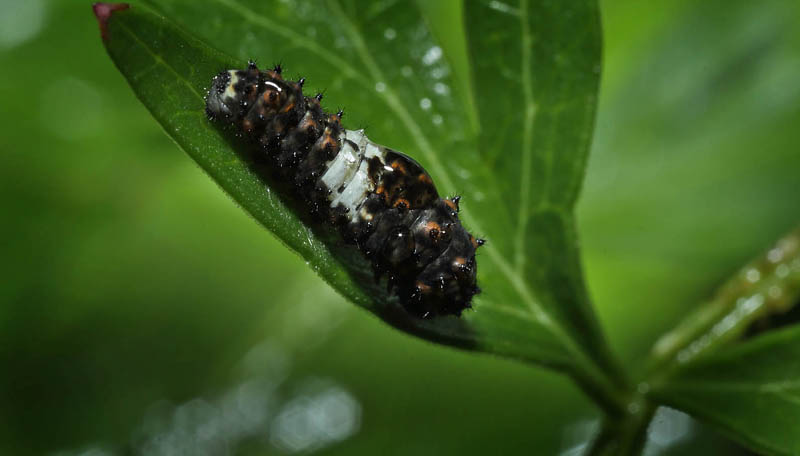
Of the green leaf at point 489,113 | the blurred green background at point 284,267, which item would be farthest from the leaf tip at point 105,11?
the blurred green background at point 284,267

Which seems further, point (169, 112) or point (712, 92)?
point (712, 92)

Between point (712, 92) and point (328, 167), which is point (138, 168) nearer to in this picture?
point (328, 167)

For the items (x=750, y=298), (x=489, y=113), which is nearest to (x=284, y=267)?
(x=489, y=113)

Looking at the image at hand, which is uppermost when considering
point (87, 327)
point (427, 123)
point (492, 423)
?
point (427, 123)

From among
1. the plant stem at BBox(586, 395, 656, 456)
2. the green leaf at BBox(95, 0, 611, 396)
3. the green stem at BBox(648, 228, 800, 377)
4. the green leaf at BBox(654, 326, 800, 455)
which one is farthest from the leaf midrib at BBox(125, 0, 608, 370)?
the green stem at BBox(648, 228, 800, 377)

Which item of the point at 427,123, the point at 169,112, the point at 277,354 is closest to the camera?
the point at 169,112

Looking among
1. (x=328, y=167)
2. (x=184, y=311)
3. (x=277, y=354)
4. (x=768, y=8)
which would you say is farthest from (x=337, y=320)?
(x=768, y=8)

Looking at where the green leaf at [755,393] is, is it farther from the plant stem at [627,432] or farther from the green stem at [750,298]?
the green stem at [750,298]

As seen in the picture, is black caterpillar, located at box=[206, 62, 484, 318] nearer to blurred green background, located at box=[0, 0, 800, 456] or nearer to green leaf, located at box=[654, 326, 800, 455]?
green leaf, located at box=[654, 326, 800, 455]
